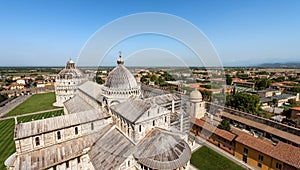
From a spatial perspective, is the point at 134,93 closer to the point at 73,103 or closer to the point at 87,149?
the point at 87,149

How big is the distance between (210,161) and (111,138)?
14740 mm

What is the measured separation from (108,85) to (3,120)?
37162 millimetres

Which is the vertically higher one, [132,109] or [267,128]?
[132,109]

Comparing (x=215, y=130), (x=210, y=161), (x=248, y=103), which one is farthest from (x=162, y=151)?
(x=248, y=103)

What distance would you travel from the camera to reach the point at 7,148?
84.2 ft

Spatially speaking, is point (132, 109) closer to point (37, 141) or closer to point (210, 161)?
point (37, 141)

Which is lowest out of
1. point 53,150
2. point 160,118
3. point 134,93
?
point 53,150

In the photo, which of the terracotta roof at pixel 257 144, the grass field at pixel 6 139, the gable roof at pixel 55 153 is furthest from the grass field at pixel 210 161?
the grass field at pixel 6 139

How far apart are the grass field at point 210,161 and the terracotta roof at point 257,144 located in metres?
3.43

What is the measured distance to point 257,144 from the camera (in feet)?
74.3

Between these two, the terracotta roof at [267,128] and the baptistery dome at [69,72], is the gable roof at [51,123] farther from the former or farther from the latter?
the baptistery dome at [69,72]

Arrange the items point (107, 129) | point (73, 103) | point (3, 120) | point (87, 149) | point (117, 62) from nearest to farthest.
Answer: point (87, 149) < point (107, 129) < point (117, 62) < point (73, 103) < point (3, 120)

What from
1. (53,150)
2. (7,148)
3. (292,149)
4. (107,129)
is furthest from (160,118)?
(7,148)

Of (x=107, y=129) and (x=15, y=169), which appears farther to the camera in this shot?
(x=107, y=129)
